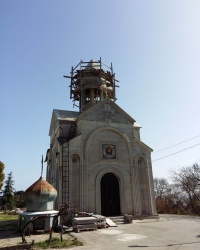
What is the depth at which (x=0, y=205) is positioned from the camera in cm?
4731

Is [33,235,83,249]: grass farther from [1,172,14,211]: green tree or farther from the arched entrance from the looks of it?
[1,172,14,211]: green tree

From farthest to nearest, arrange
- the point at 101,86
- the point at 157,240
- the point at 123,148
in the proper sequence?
the point at 101,86
the point at 123,148
the point at 157,240

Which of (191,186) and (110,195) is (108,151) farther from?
(191,186)

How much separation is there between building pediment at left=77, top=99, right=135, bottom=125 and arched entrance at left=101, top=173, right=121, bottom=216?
5171 mm

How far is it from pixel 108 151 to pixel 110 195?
3777 millimetres

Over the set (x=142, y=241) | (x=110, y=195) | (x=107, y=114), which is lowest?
(x=142, y=241)

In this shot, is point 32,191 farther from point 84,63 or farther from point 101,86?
Result: point 84,63

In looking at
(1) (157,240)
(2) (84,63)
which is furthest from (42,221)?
(2) (84,63)

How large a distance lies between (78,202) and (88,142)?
4.98 meters

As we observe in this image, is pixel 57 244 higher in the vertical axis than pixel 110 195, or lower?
lower

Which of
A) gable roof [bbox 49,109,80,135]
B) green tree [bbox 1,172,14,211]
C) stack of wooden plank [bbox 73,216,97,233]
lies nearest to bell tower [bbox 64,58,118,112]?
gable roof [bbox 49,109,80,135]

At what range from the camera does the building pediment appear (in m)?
19.9

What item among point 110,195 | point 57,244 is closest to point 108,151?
point 110,195

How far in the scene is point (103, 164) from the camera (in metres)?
18.8
